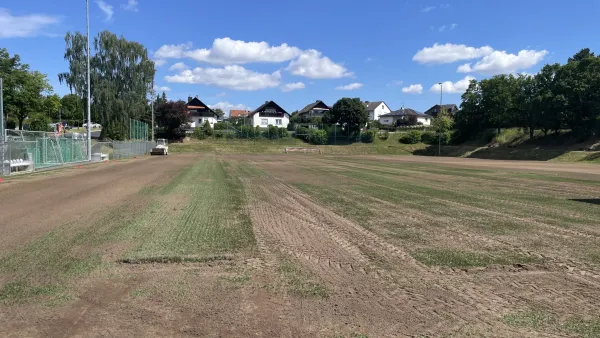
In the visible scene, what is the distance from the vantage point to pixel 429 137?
292ft

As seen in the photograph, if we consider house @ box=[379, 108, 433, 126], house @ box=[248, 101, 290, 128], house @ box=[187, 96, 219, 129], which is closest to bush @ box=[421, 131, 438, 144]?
house @ box=[379, 108, 433, 126]

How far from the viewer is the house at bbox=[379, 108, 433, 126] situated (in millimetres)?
131375

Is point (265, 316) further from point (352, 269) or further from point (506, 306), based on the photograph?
point (506, 306)

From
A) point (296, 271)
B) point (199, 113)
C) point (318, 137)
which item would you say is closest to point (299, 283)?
point (296, 271)

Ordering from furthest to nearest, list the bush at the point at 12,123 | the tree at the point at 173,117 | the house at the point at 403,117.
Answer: the house at the point at 403,117, the tree at the point at 173,117, the bush at the point at 12,123

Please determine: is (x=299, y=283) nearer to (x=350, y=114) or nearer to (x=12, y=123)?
(x=350, y=114)

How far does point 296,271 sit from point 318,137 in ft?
280

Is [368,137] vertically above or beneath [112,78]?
beneath

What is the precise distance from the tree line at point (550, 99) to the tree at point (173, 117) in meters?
57.4

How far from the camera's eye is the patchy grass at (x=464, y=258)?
6.18 meters

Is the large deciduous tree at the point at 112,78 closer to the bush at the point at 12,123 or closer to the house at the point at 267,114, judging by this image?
the bush at the point at 12,123

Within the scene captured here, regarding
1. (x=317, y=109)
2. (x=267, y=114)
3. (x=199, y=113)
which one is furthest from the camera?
(x=317, y=109)

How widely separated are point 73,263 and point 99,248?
850 mm

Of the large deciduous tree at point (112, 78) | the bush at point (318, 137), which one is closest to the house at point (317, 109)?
the bush at point (318, 137)
